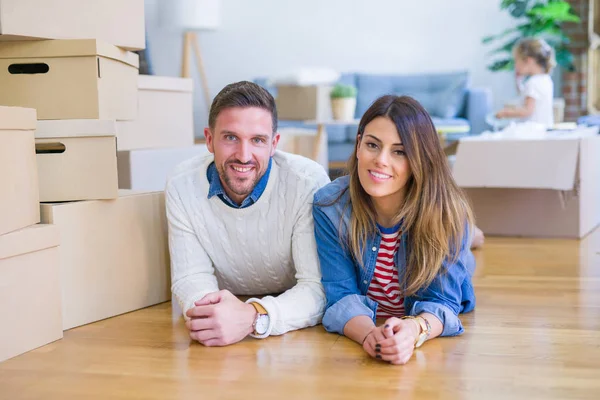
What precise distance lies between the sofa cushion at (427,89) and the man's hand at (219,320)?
3172mm

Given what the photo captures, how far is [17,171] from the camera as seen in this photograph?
1627 mm

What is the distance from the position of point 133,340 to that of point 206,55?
4488mm

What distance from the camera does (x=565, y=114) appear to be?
5141 mm

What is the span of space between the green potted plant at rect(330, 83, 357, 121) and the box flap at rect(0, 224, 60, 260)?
7.77 feet

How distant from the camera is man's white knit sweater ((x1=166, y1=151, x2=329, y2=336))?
1.78 meters

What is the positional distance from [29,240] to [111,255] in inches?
11.4

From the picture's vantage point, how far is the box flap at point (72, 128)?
1.82 meters

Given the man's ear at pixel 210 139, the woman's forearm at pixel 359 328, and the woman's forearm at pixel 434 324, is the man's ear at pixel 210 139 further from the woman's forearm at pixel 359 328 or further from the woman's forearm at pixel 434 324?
the woman's forearm at pixel 434 324

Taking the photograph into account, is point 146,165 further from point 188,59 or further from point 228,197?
Answer: point 188,59

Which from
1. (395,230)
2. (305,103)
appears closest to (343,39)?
(305,103)

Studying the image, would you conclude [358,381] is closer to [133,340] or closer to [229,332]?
[229,332]

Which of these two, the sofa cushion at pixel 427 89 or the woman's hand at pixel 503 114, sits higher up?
the sofa cushion at pixel 427 89

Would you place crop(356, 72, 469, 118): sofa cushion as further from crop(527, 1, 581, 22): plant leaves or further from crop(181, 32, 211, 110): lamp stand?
crop(181, 32, 211, 110): lamp stand

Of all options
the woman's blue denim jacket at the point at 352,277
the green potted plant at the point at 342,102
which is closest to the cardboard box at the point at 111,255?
the woman's blue denim jacket at the point at 352,277
